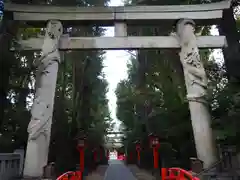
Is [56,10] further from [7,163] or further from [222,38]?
[222,38]

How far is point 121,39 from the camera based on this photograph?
8852 mm

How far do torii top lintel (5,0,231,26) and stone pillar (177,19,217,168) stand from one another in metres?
0.47

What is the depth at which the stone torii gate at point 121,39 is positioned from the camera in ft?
26.2

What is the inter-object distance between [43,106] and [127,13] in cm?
468

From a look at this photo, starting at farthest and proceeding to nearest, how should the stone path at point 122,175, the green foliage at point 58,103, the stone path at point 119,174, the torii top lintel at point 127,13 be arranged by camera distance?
the stone path at point 119,174 < the stone path at point 122,175 < the green foliage at point 58,103 < the torii top lintel at point 127,13

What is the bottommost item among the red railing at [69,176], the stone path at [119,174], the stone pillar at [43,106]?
the stone path at [119,174]

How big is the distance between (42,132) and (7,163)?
1.31 metres

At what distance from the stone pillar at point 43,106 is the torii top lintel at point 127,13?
0.45 meters

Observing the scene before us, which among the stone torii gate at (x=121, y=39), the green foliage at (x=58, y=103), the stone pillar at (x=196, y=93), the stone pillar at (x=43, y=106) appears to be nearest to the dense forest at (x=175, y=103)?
the stone pillar at (x=196, y=93)

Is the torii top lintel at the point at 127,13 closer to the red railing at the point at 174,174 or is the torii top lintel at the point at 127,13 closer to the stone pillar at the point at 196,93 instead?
the stone pillar at the point at 196,93

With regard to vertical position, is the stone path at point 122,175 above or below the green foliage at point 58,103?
below

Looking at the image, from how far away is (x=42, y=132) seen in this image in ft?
24.6

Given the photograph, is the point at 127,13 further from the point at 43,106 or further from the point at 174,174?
the point at 174,174

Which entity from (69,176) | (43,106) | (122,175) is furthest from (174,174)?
(122,175)
